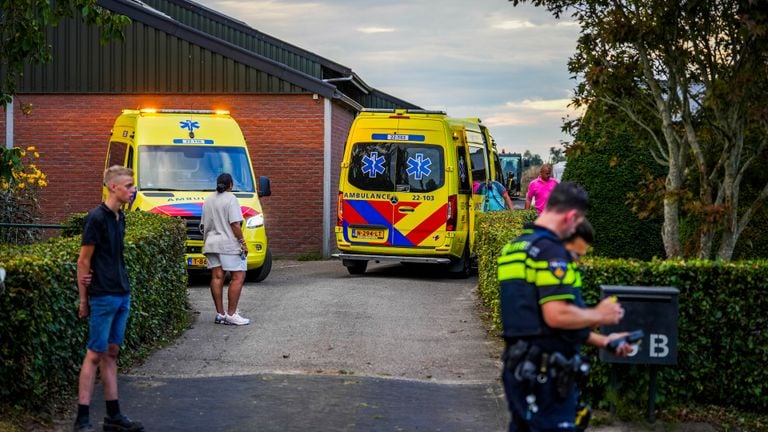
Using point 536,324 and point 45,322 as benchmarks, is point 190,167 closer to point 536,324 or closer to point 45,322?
point 45,322

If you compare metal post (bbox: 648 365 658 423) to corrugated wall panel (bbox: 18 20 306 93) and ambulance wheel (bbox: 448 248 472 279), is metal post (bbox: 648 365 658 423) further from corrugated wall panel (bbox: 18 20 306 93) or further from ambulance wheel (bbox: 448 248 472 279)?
corrugated wall panel (bbox: 18 20 306 93)

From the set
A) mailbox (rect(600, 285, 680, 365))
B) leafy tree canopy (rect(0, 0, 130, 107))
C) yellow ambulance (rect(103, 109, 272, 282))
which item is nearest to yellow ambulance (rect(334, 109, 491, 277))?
yellow ambulance (rect(103, 109, 272, 282))

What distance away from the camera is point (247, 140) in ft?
79.5

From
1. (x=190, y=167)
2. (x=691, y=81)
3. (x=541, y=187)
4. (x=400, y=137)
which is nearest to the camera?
→ (x=691, y=81)

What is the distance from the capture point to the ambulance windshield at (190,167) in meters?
17.5

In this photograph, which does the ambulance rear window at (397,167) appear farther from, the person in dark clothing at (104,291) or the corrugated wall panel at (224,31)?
the corrugated wall panel at (224,31)

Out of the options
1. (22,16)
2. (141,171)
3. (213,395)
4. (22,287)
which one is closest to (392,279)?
(141,171)

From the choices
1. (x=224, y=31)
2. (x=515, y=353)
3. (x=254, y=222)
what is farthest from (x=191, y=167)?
(x=224, y=31)

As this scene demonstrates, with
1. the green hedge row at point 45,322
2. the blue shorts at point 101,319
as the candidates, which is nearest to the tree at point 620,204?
the green hedge row at point 45,322

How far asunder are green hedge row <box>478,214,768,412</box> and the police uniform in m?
3.05

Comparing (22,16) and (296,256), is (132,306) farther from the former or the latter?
(296,256)

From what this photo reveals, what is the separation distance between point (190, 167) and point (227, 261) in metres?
5.13

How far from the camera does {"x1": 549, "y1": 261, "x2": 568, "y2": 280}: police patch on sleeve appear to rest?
5.32 meters

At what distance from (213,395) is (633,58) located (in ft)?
20.6
